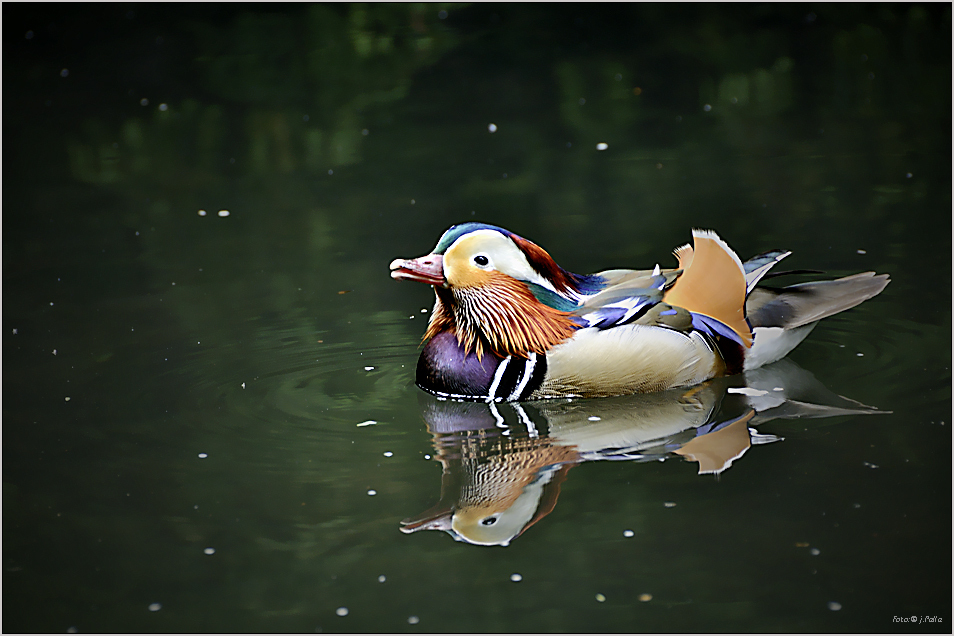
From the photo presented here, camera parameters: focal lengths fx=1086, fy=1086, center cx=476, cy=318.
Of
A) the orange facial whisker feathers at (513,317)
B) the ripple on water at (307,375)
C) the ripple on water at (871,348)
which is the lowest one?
the ripple on water at (871,348)

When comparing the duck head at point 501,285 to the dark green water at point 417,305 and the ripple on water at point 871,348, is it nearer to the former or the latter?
the dark green water at point 417,305

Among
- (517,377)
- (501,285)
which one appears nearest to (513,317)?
(501,285)

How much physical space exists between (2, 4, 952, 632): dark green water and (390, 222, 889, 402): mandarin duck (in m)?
0.19

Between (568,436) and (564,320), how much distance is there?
1.80 feet

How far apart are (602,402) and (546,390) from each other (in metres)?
0.26

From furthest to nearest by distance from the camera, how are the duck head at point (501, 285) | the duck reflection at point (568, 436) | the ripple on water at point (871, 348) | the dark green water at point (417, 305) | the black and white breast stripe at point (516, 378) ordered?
the ripple on water at point (871, 348) < the black and white breast stripe at point (516, 378) < the duck head at point (501, 285) < the duck reflection at point (568, 436) < the dark green water at point (417, 305)

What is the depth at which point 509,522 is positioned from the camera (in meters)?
4.12

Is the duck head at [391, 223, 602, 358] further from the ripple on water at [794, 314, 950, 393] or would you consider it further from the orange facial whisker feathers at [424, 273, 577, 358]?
the ripple on water at [794, 314, 950, 393]

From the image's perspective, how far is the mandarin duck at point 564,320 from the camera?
Answer: 16.0 feet

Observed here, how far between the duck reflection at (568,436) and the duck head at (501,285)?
347 mm

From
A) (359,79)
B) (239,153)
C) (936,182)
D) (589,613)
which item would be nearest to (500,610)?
(589,613)

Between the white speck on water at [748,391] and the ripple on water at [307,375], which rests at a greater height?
the ripple on water at [307,375]

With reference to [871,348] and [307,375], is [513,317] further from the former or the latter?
[871,348]

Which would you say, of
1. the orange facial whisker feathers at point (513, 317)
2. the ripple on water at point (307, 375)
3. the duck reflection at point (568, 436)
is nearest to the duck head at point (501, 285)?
the orange facial whisker feathers at point (513, 317)
